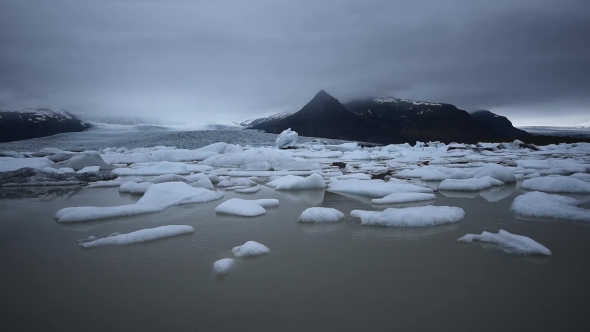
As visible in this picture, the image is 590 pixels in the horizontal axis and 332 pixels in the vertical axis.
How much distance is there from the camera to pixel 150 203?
462cm

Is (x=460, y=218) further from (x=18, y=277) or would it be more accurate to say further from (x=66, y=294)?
(x=18, y=277)

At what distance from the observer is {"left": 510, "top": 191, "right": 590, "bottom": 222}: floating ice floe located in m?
3.78

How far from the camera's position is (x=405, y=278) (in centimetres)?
222

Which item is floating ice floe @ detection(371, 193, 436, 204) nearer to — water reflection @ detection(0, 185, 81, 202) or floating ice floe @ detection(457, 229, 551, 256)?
floating ice floe @ detection(457, 229, 551, 256)

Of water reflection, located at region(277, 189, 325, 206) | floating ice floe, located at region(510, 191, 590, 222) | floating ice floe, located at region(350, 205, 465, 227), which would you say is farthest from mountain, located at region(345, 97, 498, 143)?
floating ice floe, located at region(350, 205, 465, 227)

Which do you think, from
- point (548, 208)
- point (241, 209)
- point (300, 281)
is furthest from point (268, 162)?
point (300, 281)

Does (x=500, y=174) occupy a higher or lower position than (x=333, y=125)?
lower

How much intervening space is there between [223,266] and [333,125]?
341 ft

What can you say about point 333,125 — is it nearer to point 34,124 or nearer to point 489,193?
point 34,124

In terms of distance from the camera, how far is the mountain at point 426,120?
111562 millimetres

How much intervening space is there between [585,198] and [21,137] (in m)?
101

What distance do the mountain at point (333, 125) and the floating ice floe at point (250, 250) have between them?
88.9m

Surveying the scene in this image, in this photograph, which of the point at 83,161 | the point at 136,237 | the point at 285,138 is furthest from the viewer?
the point at 285,138

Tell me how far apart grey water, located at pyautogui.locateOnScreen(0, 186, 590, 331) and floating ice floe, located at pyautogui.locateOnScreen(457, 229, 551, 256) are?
0.10m
